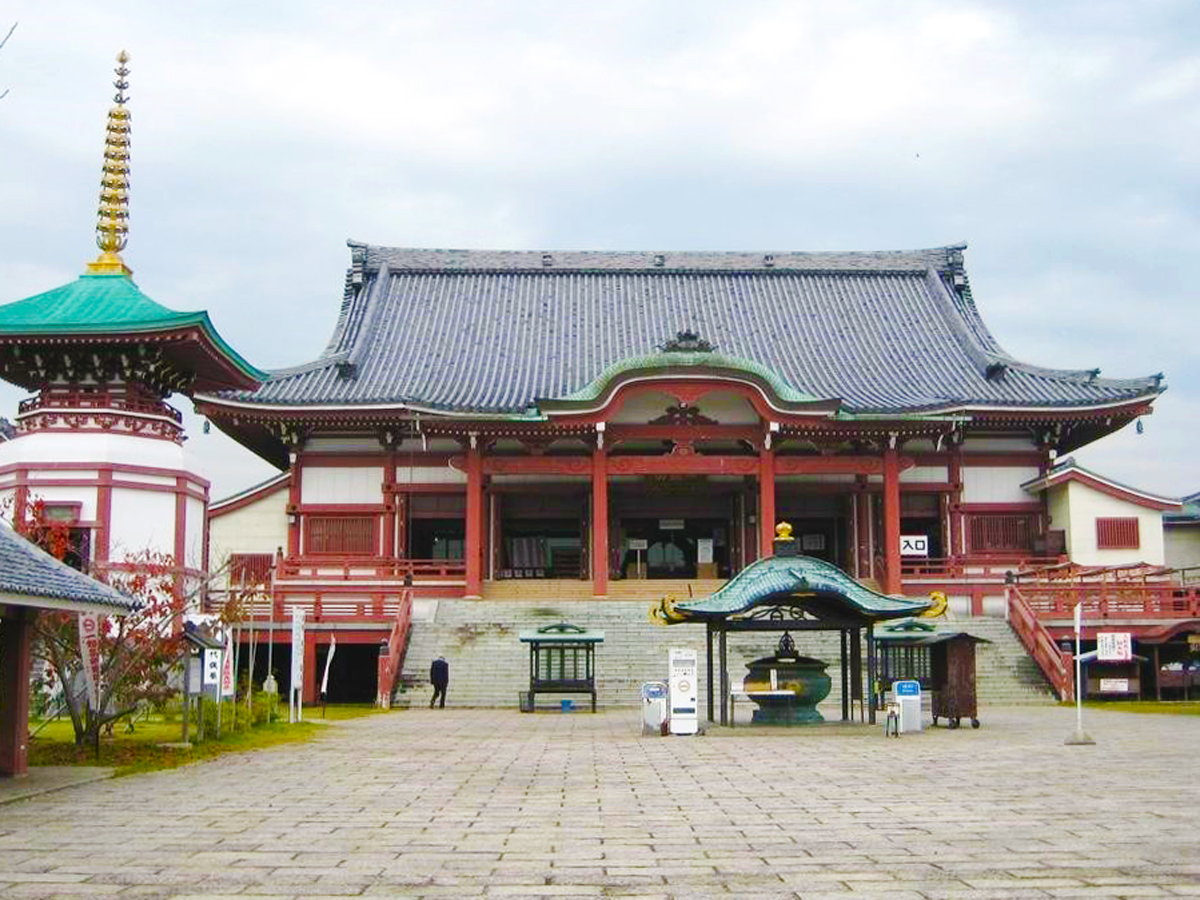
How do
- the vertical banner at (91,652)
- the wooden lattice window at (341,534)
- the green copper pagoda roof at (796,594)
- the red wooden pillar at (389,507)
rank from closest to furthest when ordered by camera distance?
1. the vertical banner at (91,652)
2. the green copper pagoda roof at (796,594)
3. the red wooden pillar at (389,507)
4. the wooden lattice window at (341,534)

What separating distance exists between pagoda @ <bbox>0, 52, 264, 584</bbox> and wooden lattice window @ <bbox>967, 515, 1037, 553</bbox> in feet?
74.4

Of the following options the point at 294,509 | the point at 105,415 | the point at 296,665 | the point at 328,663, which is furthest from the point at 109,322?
the point at 294,509

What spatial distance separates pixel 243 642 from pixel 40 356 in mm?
8361

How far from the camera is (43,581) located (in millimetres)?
14562

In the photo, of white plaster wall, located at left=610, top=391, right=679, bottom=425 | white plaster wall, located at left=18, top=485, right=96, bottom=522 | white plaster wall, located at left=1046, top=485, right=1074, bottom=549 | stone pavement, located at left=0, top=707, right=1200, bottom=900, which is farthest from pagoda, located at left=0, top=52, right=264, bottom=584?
white plaster wall, located at left=1046, top=485, right=1074, bottom=549

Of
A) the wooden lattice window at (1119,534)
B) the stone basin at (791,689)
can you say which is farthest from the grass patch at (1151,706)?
the stone basin at (791,689)

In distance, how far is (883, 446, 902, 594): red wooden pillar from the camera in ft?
124

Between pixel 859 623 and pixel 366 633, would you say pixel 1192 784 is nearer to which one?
pixel 859 623

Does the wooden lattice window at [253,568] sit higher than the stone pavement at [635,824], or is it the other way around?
the wooden lattice window at [253,568]

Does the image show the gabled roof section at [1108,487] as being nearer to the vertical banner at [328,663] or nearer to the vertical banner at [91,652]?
the vertical banner at [328,663]

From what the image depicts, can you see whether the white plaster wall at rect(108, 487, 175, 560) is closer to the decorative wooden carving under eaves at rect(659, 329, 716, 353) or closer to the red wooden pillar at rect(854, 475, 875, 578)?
the decorative wooden carving under eaves at rect(659, 329, 716, 353)

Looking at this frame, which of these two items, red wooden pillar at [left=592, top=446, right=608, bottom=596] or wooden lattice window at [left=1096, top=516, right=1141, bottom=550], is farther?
wooden lattice window at [left=1096, top=516, right=1141, bottom=550]

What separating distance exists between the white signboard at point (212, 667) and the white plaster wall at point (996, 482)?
88.0 ft

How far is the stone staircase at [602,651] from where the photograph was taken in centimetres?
3025
